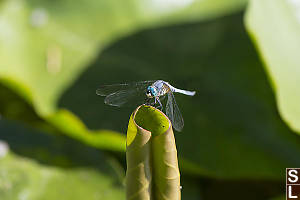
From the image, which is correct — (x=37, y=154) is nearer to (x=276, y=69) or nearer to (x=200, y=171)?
(x=200, y=171)

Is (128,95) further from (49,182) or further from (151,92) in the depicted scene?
(49,182)

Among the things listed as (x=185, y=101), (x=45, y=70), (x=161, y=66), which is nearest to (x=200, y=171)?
(x=185, y=101)

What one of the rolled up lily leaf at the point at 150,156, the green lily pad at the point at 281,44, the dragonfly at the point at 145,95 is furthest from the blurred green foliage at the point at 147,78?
the rolled up lily leaf at the point at 150,156

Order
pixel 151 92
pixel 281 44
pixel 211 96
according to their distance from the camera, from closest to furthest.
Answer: pixel 151 92 < pixel 281 44 < pixel 211 96

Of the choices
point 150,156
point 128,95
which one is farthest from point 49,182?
point 150,156

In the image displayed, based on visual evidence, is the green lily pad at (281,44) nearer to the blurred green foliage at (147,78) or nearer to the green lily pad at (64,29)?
the blurred green foliage at (147,78)
